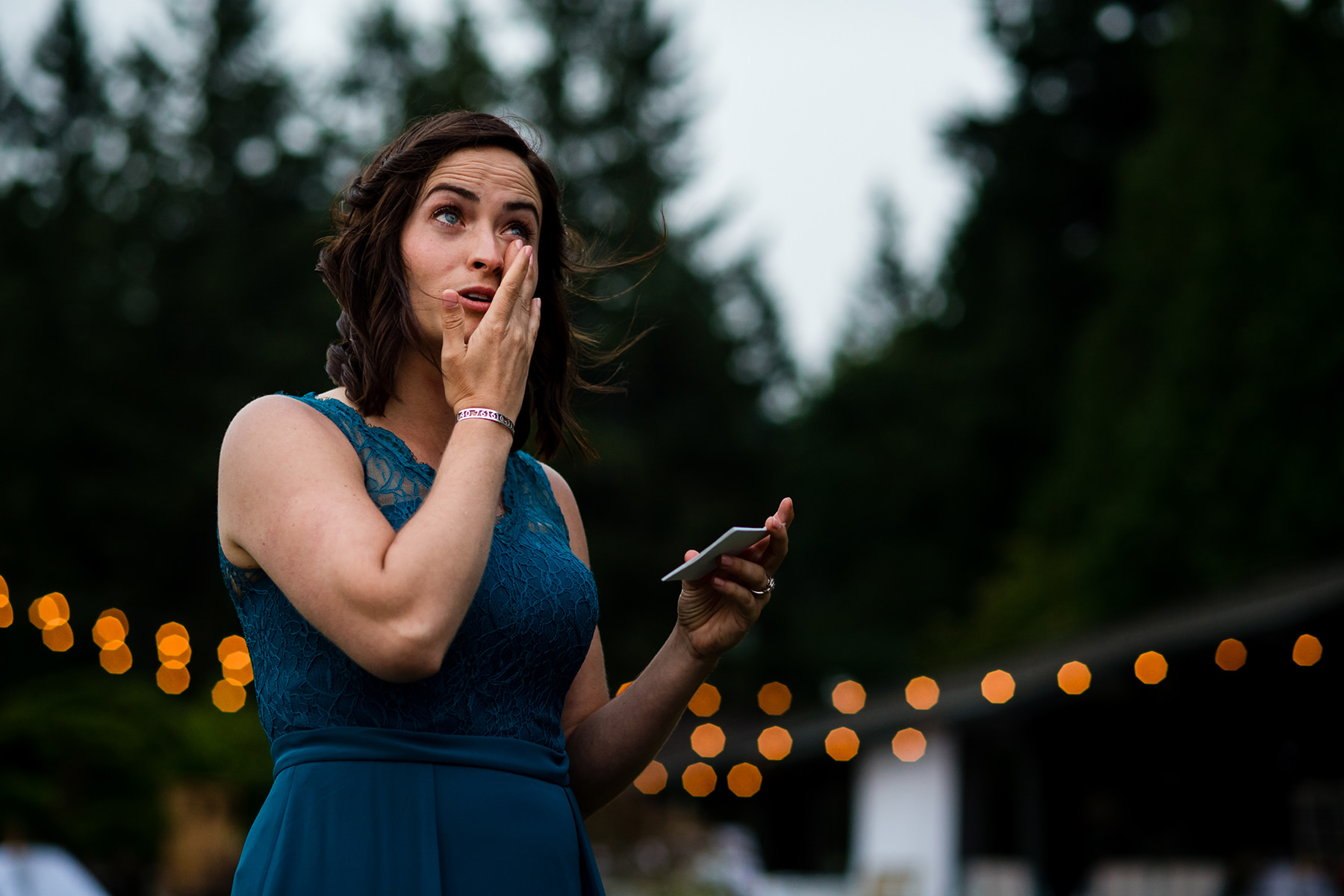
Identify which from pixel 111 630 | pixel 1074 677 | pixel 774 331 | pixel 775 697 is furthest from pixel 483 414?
pixel 774 331

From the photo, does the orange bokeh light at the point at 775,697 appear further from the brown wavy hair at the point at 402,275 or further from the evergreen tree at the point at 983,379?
the brown wavy hair at the point at 402,275

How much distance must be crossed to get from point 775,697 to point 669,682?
1034 inches

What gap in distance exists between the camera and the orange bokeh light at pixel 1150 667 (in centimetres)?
1084

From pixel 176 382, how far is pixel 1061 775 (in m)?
16.8

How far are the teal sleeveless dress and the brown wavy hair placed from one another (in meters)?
0.12

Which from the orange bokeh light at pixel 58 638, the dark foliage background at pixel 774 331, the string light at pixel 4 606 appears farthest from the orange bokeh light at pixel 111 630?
the string light at pixel 4 606

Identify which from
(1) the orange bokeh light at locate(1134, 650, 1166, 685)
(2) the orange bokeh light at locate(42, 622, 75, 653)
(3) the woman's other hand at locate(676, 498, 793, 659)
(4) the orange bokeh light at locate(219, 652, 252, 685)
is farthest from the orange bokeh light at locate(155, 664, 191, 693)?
(3) the woman's other hand at locate(676, 498, 793, 659)

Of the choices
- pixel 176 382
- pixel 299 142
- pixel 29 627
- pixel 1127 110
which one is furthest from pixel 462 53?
pixel 1127 110

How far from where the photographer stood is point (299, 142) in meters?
26.6

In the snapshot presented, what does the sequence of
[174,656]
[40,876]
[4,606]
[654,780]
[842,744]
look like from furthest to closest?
[654,780] → [174,656] → [842,744] → [4,606] → [40,876]

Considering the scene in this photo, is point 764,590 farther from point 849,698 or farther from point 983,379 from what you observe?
point 983,379

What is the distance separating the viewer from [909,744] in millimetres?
14891

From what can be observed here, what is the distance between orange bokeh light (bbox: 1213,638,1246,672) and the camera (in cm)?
1049

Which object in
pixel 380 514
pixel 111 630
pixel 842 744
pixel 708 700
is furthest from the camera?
pixel 708 700
